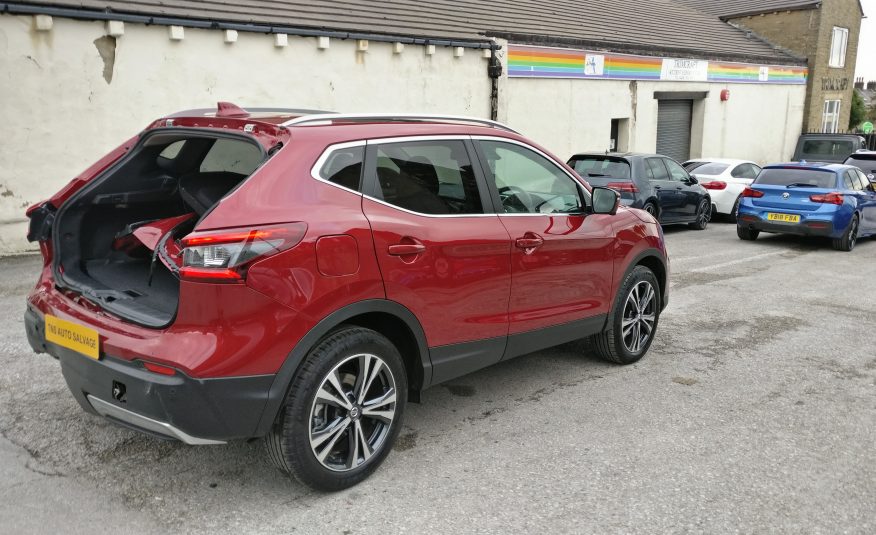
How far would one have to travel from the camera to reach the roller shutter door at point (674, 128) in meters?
21.0

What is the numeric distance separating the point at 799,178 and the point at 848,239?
1264 mm

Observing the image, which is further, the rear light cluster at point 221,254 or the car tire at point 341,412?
the car tire at point 341,412

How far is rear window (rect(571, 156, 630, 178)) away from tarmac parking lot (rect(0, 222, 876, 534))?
669cm

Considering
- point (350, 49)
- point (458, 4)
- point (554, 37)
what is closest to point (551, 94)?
point (554, 37)

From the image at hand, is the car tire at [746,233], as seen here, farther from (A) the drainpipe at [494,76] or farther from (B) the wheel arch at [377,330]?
(B) the wheel arch at [377,330]

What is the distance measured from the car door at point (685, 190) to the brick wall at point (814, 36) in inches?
664

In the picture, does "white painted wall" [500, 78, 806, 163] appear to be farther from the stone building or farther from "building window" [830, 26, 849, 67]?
"building window" [830, 26, 849, 67]

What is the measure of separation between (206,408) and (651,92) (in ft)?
62.7

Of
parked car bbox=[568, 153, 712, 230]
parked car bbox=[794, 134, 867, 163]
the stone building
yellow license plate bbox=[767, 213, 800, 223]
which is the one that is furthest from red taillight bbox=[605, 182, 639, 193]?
the stone building

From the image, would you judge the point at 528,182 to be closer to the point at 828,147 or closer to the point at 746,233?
the point at 746,233

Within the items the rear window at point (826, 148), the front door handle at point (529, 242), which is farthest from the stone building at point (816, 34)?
the front door handle at point (529, 242)

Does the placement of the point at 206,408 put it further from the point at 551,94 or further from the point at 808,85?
the point at 808,85

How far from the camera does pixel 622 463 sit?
363 cm

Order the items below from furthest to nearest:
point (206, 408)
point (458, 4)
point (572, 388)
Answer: point (458, 4) < point (572, 388) < point (206, 408)
